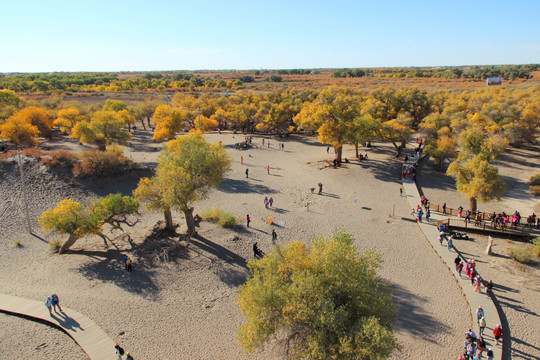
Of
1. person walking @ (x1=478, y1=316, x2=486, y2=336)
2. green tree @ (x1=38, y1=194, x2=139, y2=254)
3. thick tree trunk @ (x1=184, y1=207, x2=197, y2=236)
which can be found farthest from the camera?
thick tree trunk @ (x1=184, y1=207, x2=197, y2=236)

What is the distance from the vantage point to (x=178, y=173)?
17.1 meters

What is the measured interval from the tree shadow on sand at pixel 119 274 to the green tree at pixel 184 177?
3.30m

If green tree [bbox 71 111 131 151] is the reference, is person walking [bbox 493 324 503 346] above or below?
below

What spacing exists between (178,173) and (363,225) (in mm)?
11994

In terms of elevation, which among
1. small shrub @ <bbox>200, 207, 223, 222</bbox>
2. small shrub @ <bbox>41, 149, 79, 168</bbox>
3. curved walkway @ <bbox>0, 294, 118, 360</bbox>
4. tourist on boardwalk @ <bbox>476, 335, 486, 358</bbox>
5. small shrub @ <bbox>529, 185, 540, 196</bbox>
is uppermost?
small shrub @ <bbox>41, 149, 79, 168</bbox>

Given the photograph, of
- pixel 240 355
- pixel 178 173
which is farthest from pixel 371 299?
pixel 178 173

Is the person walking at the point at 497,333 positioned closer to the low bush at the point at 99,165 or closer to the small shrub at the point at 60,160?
the low bush at the point at 99,165

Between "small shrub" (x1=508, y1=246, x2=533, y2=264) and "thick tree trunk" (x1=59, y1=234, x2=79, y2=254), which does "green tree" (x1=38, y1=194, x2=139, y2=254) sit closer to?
"thick tree trunk" (x1=59, y1=234, x2=79, y2=254)

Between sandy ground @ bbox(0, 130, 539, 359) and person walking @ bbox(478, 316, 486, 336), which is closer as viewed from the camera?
person walking @ bbox(478, 316, 486, 336)

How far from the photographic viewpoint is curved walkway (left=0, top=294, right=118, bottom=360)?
11742 millimetres

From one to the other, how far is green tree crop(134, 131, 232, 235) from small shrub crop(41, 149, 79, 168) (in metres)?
12.8

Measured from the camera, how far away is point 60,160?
27.0 metres

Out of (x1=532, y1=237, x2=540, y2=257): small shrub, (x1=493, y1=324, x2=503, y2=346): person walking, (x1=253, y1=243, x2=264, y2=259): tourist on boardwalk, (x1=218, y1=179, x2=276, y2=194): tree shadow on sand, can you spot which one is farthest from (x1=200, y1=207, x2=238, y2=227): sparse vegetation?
(x1=532, y1=237, x2=540, y2=257): small shrub

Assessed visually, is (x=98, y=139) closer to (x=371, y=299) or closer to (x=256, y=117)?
(x=256, y=117)
